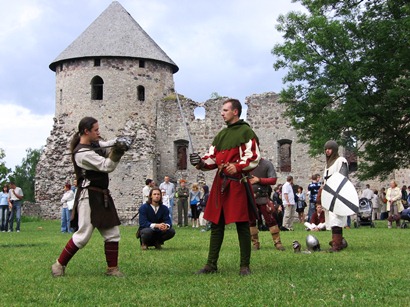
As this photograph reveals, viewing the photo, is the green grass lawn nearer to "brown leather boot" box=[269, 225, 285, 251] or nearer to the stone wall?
"brown leather boot" box=[269, 225, 285, 251]

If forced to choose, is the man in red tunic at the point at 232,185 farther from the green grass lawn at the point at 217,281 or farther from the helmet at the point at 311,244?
the helmet at the point at 311,244

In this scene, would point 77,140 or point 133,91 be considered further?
point 133,91

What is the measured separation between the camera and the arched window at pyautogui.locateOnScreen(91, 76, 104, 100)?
36.8m

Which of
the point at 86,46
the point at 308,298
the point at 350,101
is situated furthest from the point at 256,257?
the point at 86,46

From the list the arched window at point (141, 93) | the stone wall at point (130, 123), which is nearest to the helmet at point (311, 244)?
the stone wall at point (130, 123)

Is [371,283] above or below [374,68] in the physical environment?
below

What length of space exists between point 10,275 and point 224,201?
261 centimetres

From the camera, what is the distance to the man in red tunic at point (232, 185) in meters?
7.95

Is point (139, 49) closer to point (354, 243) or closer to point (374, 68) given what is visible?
point (374, 68)

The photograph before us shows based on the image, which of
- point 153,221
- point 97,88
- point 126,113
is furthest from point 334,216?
point 97,88

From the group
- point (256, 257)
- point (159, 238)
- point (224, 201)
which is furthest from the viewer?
point (159, 238)

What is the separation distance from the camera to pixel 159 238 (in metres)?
12.5

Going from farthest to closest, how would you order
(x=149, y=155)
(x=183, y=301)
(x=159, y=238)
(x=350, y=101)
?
(x=149, y=155), (x=350, y=101), (x=159, y=238), (x=183, y=301)

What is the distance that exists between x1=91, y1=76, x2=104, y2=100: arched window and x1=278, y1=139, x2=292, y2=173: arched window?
986 cm
